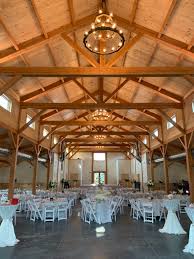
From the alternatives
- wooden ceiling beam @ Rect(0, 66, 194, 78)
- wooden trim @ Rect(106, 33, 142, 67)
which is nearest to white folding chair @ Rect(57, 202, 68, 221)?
wooden ceiling beam @ Rect(0, 66, 194, 78)

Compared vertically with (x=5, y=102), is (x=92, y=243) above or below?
below

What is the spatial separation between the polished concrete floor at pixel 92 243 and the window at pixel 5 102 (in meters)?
5.07

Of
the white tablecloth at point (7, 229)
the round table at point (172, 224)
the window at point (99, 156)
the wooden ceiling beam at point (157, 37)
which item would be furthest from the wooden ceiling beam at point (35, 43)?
the window at point (99, 156)

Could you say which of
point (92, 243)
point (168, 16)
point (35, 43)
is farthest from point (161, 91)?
point (92, 243)

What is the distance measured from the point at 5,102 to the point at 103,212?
20.9ft

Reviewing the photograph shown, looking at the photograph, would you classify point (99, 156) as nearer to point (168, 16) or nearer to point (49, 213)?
point (49, 213)

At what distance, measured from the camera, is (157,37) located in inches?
275

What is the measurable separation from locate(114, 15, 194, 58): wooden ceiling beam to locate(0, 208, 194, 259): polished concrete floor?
5.64 m

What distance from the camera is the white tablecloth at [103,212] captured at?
7480mm

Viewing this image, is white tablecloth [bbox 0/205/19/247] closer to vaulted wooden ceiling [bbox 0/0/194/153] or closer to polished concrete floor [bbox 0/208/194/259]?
polished concrete floor [bbox 0/208/194/259]

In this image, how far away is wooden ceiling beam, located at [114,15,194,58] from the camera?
22.1ft

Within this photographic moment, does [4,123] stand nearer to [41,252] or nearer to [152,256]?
[41,252]

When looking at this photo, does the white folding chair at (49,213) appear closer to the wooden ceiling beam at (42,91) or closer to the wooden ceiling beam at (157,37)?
the wooden ceiling beam at (42,91)

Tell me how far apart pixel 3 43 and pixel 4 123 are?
3.52 m
